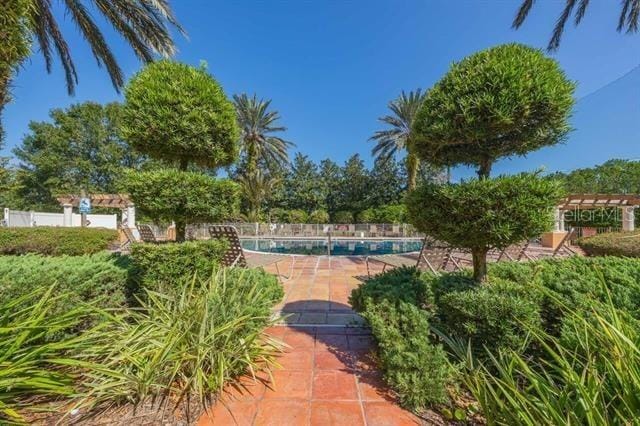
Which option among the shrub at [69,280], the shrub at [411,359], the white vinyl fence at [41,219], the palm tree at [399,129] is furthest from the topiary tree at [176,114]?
the white vinyl fence at [41,219]

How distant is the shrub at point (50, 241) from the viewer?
9.40 metres

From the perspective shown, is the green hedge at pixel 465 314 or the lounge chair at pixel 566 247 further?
the lounge chair at pixel 566 247

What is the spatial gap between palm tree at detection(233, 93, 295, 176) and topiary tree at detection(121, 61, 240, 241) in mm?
16924

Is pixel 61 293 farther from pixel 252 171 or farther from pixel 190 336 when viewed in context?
pixel 252 171

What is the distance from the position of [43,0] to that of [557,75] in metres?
9.96

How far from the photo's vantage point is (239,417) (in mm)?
1996

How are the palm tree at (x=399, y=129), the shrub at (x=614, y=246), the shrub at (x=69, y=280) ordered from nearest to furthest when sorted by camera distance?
the shrub at (x=69, y=280)
the shrub at (x=614, y=246)
the palm tree at (x=399, y=129)

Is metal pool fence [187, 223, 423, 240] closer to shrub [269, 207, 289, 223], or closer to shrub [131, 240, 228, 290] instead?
shrub [269, 207, 289, 223]

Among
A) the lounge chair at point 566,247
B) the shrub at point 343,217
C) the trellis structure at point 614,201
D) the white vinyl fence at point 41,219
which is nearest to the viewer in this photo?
the lounge chair at point 566,247

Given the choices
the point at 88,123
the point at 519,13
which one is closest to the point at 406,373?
the point at 519,13

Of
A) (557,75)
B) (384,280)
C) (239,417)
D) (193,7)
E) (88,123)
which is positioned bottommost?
(239,417)

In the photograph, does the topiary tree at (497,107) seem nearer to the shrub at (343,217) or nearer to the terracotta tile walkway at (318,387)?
A: the terracotta tile walkway at (318,387)

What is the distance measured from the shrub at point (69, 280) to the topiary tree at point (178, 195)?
821 millimetres

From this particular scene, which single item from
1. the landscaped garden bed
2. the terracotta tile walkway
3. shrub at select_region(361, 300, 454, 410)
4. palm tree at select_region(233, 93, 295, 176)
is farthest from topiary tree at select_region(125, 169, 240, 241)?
palm tree at select_region(233, 93, 295, 176)
